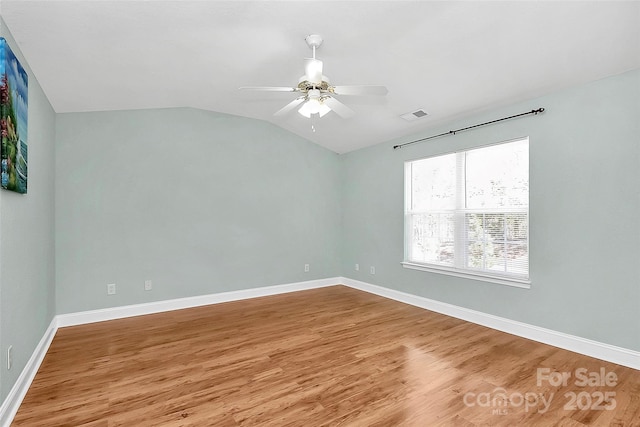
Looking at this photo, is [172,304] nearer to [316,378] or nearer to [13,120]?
[316,378]

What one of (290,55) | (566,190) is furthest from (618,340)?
(290,55)

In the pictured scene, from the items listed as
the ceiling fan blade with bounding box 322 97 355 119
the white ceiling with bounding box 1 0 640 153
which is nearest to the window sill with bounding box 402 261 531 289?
the white ceiling with bounding box 1 0 640 153

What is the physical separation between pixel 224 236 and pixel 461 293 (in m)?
3.47

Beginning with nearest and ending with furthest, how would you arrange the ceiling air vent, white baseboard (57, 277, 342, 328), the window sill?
the window sill, white baseboard (57, 277, 342, 328), the ceiling air vent

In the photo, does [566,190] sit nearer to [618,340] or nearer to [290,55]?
[618,340]

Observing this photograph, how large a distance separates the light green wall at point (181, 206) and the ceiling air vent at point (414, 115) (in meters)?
2.03

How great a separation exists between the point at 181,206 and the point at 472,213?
3.97 meters

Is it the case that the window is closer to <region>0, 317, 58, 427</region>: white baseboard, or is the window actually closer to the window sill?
the window sill

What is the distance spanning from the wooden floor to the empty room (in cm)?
2

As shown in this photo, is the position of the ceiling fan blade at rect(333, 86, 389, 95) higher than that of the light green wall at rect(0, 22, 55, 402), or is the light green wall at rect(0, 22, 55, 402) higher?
the ceiling fan blade at rect(333, 86, 389, 95)

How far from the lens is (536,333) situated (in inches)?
125

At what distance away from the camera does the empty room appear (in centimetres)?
215

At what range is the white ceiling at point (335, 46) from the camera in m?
2.19

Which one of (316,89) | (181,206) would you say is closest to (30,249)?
(181,206)
